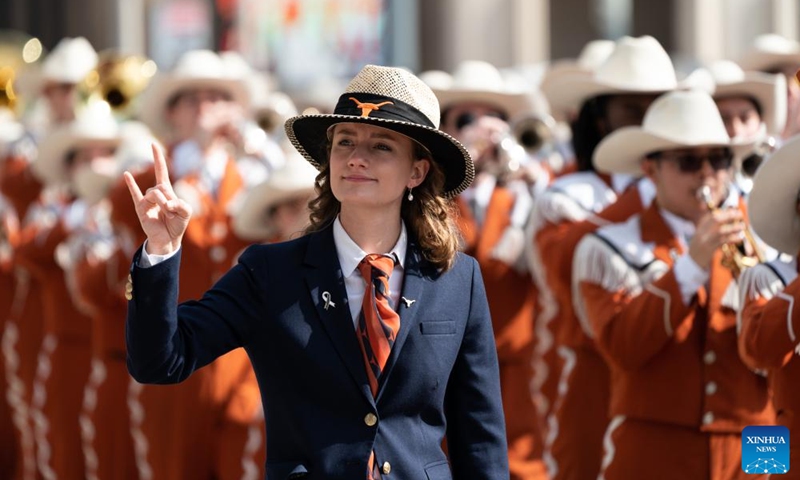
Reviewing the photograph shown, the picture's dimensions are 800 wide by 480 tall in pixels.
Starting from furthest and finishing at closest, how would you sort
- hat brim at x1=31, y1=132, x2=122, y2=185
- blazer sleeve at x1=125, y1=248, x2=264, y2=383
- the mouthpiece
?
hat brim at x1=31, y1=132, x2=122, y2=185 < the mouthpiece < blazer sleeve at x1=125, y1=248, x2=264, y2=383

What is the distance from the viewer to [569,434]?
8539mm

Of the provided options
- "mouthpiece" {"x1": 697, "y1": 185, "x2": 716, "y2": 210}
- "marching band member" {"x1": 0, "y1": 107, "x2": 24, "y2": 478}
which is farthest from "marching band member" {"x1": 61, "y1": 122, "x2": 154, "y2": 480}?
"mouthpiece" {"x1": 697, "y1": 185, "x2": 716, "y2": 210}

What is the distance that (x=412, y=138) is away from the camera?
18.4ft

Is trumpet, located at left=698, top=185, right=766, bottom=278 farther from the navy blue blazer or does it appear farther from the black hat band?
the black hat band

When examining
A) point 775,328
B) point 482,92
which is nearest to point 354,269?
point 775,328

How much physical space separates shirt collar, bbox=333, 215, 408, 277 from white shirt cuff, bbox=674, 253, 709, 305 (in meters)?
1.60

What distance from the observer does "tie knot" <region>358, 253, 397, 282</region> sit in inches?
216

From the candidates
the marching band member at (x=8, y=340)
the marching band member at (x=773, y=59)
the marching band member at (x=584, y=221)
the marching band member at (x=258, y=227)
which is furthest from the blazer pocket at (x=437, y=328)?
the marching band member at (x=8, y=340)

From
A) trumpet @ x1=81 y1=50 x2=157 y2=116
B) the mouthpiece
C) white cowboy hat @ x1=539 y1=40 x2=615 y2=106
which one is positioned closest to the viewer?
the mouthpiece

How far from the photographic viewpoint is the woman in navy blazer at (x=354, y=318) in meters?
5.19

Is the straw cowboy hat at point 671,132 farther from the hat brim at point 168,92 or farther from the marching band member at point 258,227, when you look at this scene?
the hat brim at point 168,92

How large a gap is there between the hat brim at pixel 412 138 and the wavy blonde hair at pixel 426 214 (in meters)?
0.04

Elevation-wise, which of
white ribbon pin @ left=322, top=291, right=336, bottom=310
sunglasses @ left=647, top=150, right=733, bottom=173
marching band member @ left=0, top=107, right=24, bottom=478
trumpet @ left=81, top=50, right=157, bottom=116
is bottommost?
marching band member @ left=0, top=107, right=24, bottom=478

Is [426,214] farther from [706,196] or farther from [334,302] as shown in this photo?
[706,196]
